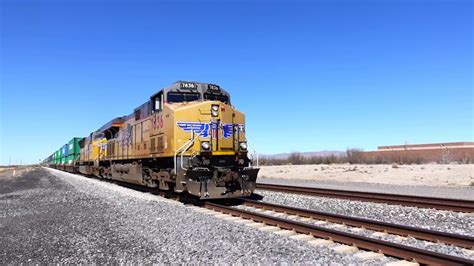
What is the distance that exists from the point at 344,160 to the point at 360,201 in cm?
4999

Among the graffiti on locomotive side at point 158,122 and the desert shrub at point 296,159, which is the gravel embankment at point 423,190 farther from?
the desert shrub at point 296,159

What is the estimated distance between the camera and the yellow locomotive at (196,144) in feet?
39.7

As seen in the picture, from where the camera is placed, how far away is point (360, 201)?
41.8 feet

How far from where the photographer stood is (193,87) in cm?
1380

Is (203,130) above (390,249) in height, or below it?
above

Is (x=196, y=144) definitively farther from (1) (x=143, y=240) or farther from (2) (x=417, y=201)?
(2) (x=417, y=201)

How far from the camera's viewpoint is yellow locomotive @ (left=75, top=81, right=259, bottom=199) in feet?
39.7

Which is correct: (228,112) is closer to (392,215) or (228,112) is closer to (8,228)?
(392,215)

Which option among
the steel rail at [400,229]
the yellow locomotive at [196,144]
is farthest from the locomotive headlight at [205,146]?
the steel rail at [400,229]

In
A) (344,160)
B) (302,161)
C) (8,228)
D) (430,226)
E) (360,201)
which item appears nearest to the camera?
(430,226)

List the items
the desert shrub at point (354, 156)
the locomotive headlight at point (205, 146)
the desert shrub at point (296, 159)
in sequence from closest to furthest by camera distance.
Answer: the locomotive headlight at point (205, 146)
the desert shrub at point (354, 156)
the desert shrub at point (296, 159)

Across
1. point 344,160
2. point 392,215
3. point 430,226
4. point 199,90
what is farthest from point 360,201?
point 344,160

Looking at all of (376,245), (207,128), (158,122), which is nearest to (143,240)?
(376,245)

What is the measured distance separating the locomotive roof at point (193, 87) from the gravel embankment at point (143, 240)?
434 centimetres
